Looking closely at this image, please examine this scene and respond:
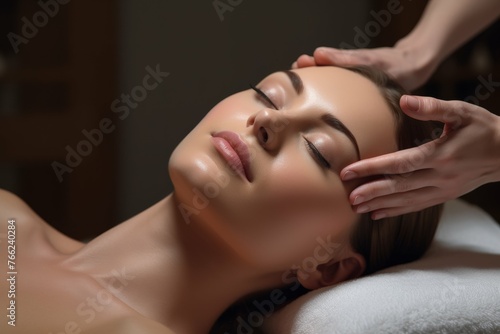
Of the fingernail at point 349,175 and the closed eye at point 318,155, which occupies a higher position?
the closed eye at point 318,155

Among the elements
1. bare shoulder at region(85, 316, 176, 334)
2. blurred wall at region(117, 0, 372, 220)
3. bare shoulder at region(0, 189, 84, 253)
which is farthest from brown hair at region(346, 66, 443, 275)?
blurred wall at region(117, 0, 372, 220)

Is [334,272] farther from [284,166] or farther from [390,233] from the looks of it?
[284,166]

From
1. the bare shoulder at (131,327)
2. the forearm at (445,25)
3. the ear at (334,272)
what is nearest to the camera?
the bare shoulder at (131,327)

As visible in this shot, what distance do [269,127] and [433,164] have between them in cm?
31

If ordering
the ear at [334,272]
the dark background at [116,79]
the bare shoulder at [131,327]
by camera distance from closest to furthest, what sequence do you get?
the bare shoulder at [131,327] < the ear at [334,272] < the dark background at [116,79]

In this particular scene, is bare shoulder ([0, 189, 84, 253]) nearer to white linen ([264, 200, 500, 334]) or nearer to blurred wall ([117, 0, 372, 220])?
white linen ([264, 200, 500, 334])

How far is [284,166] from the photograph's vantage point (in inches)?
45.5

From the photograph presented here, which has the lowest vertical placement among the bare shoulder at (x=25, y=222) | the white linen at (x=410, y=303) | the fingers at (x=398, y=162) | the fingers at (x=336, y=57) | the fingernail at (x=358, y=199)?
the white linen at (x=410, y=303)

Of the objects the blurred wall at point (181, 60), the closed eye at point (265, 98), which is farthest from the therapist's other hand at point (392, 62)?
the blurred wall at point (181, 60)

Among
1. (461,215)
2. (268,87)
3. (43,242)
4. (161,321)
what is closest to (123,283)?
(161,321)

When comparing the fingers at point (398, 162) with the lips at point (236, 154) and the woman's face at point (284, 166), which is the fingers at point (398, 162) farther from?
the lips at point (236, 154)

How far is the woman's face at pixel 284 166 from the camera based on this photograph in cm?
115

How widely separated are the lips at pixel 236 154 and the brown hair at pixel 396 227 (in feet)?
0.88

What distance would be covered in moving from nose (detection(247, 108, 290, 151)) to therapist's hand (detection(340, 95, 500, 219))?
139mm
